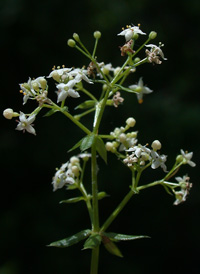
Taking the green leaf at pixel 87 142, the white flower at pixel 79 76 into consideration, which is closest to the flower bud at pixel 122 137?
the green leaf at pixel 87 142

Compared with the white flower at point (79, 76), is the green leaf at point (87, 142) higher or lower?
lower

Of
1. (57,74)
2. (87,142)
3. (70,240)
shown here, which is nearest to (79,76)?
(57,74)

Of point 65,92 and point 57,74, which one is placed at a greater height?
point 57,74

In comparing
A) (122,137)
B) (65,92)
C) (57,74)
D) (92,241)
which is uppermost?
(57,74)

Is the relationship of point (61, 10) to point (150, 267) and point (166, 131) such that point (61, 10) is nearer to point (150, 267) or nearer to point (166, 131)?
point (166, 131)

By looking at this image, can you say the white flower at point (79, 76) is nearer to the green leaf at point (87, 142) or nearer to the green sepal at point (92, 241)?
the green leaf at point (87, 142)

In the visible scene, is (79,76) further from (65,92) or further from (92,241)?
(92,241)

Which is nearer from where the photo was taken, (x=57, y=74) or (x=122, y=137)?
(x=57, y=74)

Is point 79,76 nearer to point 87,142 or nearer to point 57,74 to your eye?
point 57,74
